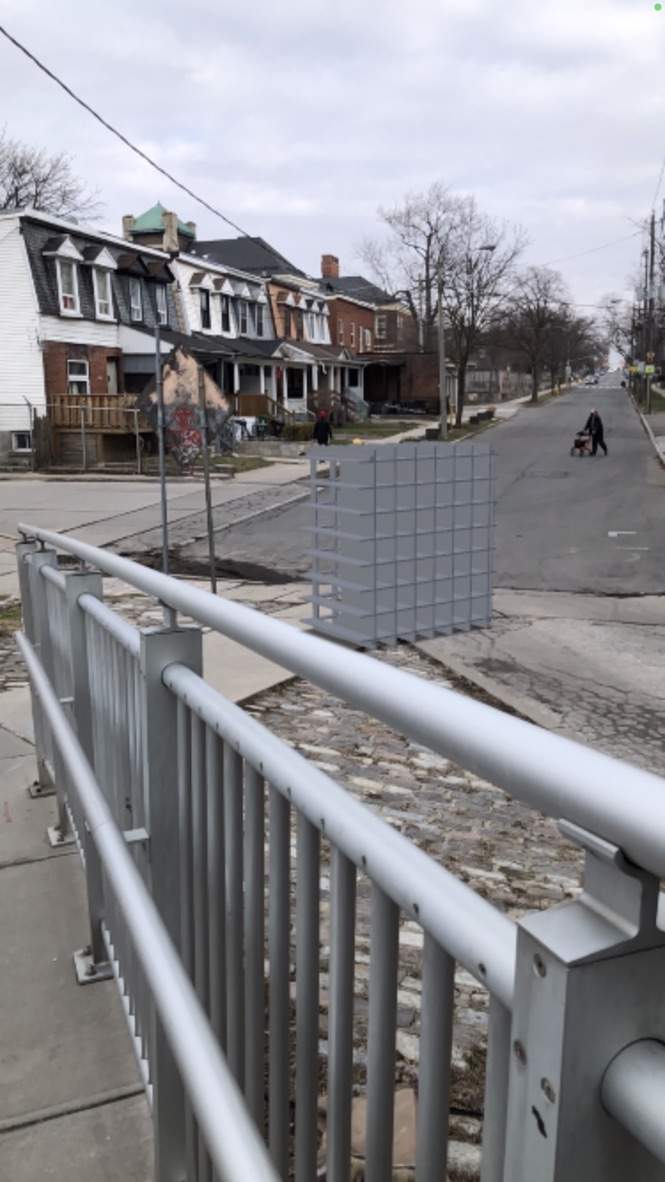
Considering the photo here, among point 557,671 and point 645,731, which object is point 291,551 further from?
point 645,731

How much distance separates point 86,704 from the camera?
10.7 feet

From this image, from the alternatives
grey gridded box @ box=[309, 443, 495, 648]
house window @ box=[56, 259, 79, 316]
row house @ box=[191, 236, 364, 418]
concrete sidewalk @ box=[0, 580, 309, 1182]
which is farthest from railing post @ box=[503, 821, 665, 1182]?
row house @ box=[191, 236, 364, 418]

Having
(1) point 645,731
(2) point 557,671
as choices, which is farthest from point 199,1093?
(2) point 557,671

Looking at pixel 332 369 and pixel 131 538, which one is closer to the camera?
pixel 131 538

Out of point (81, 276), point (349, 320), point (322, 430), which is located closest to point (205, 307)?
point (81, 276)

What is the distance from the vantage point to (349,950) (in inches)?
49.4

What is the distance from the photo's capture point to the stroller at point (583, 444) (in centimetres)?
3111

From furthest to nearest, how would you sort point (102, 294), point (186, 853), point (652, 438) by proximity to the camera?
1. point (652, 438)
2. point (102, 294)
3. point (186, 853)

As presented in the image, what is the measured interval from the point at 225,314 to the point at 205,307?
2.04 metres

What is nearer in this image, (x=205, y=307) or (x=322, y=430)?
(x=322, y=430)

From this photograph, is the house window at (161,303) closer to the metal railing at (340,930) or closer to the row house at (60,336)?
the row house at (60,336)

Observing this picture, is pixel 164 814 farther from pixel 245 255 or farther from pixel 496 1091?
pixel 245 255

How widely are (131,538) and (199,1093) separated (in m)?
15.3

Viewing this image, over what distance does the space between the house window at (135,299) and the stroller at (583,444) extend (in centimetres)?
1743
